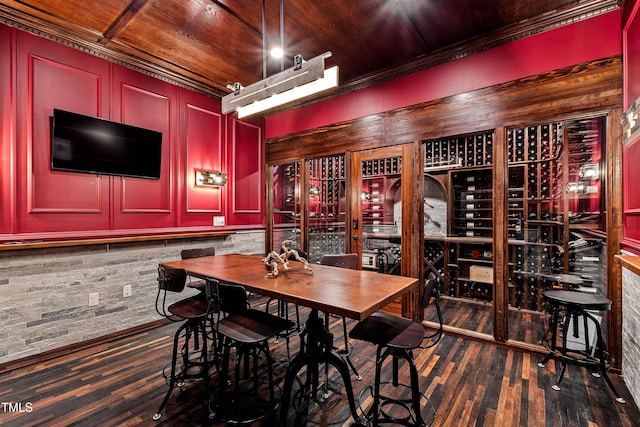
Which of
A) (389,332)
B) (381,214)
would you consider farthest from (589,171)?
(389,332)

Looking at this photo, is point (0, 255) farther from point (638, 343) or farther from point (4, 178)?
point (638, 343)

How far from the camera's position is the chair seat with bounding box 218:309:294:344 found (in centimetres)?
174

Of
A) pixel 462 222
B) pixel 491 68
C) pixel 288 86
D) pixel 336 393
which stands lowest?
pixel 336 393

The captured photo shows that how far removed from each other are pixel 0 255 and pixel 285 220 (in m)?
3.71

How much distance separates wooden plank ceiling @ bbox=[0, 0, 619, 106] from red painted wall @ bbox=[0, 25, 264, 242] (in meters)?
0.26

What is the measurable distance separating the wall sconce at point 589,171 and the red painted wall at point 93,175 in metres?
4.55

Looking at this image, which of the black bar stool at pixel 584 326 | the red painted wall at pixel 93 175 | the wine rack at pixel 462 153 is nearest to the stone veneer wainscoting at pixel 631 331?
the black bar stool at pixel 584 326

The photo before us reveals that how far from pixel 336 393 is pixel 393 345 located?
2.87 ft

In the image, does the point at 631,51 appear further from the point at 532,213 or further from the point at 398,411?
the point at 398,411

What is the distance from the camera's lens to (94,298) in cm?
304

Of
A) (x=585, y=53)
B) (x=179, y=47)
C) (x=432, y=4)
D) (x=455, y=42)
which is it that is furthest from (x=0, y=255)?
(x=585, y=53)

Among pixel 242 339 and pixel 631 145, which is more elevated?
pixel 631 145

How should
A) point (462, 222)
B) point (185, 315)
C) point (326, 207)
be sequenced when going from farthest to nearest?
1. point (326, 207)
2. point (462, 222)
3. point (185, 315)

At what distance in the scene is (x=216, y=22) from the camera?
281cm
